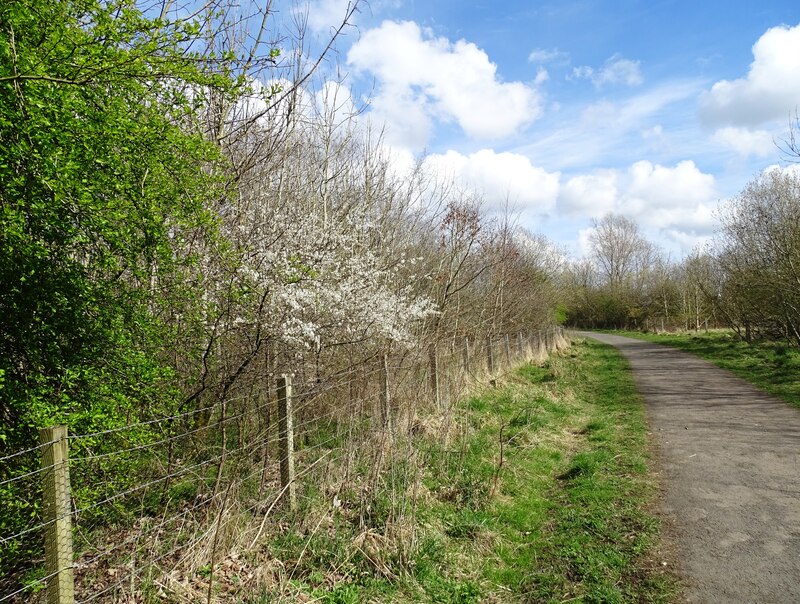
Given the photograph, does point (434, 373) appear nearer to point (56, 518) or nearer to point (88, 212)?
point (88, 212)

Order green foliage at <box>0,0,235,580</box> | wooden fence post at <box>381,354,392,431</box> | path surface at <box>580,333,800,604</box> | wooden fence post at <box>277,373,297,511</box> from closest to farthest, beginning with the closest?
green foliage at <box>0,0,235,580</box> < path surface at <box>580,333,800,604</box> < wooden fence post at <box>277,373,297,511</box> < wooden fence post at <box>381,354,392,431</box>

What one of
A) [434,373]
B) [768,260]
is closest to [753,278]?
[768,260]

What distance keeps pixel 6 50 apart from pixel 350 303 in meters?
5.11

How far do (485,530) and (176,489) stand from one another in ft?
10.6

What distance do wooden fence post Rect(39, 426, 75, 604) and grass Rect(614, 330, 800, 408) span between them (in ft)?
41.1

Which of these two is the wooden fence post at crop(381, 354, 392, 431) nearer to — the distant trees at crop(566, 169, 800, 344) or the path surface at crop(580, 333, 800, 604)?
the path surface at crop(580, 333, 800, 604)

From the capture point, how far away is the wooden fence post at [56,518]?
2918 millimetres

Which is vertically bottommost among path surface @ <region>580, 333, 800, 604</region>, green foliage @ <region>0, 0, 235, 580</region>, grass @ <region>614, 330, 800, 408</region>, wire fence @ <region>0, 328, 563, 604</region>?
path surface @ <region>580, 333, 800, 604</region>

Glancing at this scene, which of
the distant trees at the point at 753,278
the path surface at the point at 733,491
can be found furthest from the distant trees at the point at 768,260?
the path surface at the point at 733,491

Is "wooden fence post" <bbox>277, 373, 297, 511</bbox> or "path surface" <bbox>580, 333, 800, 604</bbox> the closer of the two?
"path surface" <bbox>580, 333, 800, 604</bbox>

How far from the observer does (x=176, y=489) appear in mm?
5309

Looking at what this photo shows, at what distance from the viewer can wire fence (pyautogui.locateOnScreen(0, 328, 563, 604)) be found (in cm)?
343

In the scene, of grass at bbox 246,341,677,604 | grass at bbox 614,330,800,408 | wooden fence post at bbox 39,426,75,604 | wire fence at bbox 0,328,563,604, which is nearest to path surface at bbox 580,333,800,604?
grass at bbox 246,341,677,604

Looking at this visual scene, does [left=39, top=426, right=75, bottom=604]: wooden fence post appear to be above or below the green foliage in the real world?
below
